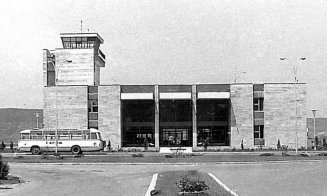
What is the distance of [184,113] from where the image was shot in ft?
246

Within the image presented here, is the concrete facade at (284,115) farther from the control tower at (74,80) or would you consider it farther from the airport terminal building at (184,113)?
the control tower at (74,80)

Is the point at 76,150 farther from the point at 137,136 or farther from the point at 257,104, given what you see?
the point at 257,104

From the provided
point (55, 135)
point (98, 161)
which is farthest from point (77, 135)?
point (98, 161)

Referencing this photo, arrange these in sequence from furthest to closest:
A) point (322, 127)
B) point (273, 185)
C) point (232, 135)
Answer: point (322, 127)
point (232, 135)
point (273, 185)

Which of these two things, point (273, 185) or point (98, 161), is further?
point (98, 161)

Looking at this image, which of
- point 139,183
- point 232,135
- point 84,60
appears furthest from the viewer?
point 84,60

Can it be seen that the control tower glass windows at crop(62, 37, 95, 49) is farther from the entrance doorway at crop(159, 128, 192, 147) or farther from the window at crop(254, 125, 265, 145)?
the window at crop(254, 125, 265, 145)

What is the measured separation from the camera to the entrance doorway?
2926 inches

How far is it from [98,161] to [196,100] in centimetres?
3151

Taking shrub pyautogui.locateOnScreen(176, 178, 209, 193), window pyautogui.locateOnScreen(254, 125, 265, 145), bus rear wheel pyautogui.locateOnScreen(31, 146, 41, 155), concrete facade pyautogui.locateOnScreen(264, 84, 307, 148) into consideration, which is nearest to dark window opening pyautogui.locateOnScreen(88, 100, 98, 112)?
bus rear wheel pyautogui.locateOnScreen(31, 146, 41, 155)

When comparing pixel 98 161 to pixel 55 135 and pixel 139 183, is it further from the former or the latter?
pixel 139 183

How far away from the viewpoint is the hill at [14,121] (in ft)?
511

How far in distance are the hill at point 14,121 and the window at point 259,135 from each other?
87.1 meters

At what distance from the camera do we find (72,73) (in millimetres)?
82188
